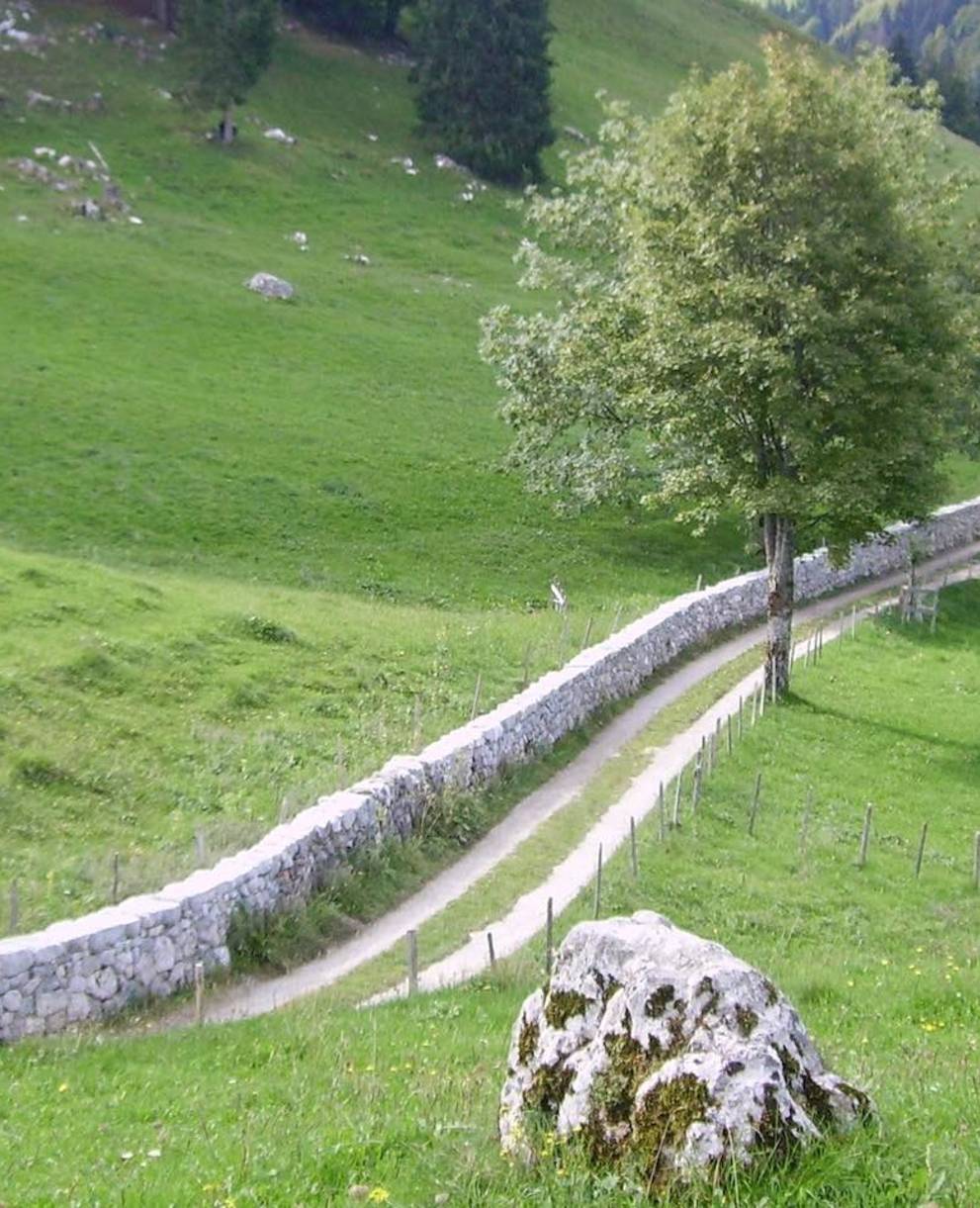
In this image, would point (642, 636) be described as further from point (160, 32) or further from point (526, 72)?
point (160, 32)

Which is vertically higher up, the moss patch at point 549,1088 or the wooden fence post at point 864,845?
the moss patch at point 549,1088

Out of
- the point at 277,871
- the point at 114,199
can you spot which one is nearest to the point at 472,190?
the point at 114,199

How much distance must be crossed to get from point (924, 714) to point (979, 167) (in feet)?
319

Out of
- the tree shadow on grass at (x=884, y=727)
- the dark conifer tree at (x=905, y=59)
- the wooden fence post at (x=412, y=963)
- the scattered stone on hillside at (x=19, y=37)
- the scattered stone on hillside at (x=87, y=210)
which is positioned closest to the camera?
the wooden fence post at (x=412, y=963)

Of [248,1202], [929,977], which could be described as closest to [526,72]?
[929,977]

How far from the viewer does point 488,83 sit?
94.2 meters

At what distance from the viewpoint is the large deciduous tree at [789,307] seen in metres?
34.9

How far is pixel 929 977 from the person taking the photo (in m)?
17.9

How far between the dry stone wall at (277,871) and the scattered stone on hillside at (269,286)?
37097 millimetres

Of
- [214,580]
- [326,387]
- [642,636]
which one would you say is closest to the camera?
[642,636]

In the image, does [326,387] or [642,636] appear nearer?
[642,636]

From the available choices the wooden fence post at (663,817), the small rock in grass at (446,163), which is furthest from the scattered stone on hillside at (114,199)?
the wooden fence post at (663,817)

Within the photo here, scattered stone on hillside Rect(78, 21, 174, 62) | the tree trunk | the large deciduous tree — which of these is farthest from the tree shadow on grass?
scattered stone on hillside Rect(78, 21, 174, 62)

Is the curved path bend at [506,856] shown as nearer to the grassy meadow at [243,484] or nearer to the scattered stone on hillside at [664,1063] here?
the grassy meadow at [243,484]
